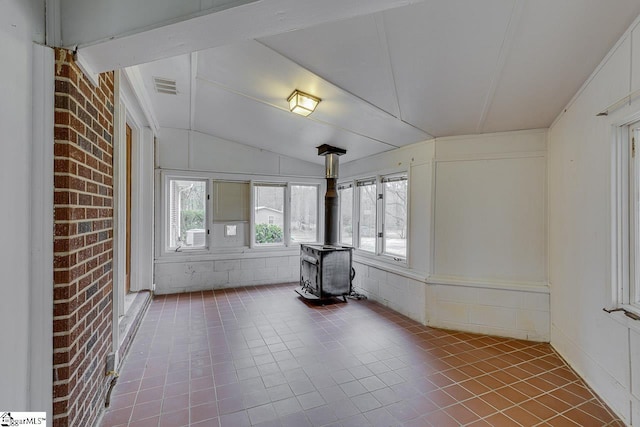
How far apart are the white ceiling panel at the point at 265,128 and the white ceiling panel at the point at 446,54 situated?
135cm

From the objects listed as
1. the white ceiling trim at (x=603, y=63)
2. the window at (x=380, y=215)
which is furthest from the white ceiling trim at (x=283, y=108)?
the white ceiling trim at (x=603, y=63)

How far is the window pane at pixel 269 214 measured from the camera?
5605 millimetres

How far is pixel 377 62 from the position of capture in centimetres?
242

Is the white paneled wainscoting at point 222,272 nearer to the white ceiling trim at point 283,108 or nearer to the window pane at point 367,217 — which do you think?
the window pane at point 367,217

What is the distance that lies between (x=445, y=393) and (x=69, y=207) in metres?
2.69

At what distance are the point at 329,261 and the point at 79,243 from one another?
10.8 ft

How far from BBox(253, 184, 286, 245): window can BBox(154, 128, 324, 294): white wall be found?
0.18m

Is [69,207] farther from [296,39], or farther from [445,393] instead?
[445,393]

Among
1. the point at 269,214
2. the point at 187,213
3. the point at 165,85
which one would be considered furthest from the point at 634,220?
the point at 187,213

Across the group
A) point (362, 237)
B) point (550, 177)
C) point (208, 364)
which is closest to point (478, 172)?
point (550, 177)

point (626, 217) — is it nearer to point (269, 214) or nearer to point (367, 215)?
point (367, 215)

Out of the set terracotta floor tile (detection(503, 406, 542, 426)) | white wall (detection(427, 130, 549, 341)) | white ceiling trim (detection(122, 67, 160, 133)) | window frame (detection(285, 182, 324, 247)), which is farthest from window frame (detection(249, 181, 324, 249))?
terracotta floor tile (detection(503, 406, 542, 426))

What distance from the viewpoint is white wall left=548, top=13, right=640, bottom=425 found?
195 cm

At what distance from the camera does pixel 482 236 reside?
3406 mm
